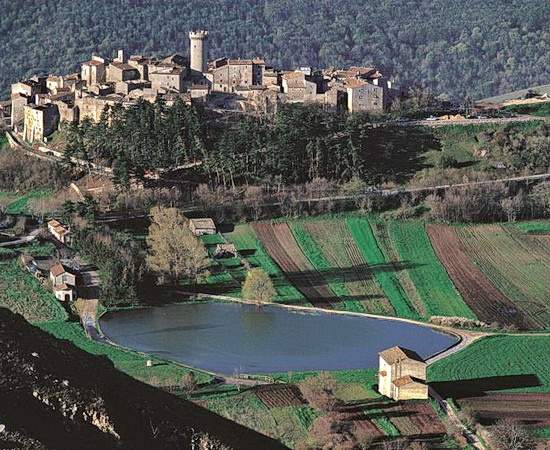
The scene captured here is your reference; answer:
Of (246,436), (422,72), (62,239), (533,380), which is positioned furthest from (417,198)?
(422,72)

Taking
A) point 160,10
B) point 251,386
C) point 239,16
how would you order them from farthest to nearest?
point 239,16
point 160,10
point 251,386

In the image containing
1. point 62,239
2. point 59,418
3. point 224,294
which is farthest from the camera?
point 62,239

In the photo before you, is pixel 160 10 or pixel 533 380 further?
pixel 160 10

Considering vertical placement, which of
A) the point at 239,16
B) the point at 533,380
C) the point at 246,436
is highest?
the point at 239,16

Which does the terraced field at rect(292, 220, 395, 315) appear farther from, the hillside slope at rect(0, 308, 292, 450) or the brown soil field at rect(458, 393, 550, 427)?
the hillside slope at rect(0, 308, 292, 450)

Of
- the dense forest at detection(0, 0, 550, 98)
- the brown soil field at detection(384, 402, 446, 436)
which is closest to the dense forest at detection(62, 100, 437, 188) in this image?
the brown soil field at detection(384, 402, 446, 436)

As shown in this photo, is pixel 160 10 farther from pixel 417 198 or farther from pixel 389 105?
pixel 417 198

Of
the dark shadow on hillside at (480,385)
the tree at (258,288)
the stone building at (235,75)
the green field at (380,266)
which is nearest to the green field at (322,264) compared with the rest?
the green field at (380,266)

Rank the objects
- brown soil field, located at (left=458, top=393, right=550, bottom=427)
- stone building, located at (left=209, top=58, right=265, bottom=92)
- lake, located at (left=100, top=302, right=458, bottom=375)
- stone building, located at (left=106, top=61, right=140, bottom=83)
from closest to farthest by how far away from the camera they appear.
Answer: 1. brown soil field, located at (left=458, top=393, right=550, bottom=427)
2. lake, located at (left=100, top=302, right=458, bottom=375)
3. stone building, located at (left=209, top=58, right=265, bottom=92)
4. stone building, located at (left=106, top=61, right=140, bottom=83)
